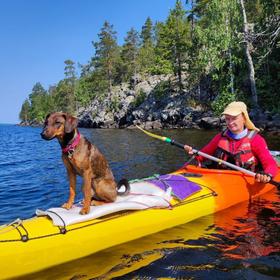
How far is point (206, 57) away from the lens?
2902 cm

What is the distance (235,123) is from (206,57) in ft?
74.8

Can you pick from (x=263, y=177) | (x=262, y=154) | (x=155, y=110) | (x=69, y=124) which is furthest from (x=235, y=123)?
(x=155, y=110)

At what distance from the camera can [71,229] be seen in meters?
5.03

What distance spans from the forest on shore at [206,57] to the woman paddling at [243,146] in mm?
18621

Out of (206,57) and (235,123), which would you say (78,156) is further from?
(206,57)

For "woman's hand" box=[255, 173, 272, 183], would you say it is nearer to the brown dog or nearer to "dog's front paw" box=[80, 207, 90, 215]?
the brown dog

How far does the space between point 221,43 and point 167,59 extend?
967 inches

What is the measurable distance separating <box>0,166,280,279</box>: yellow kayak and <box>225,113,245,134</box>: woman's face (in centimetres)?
93

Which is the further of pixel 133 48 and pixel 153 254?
pixel 133 48

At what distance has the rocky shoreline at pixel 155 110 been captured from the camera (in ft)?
113

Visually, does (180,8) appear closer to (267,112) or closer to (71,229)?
(267,112)

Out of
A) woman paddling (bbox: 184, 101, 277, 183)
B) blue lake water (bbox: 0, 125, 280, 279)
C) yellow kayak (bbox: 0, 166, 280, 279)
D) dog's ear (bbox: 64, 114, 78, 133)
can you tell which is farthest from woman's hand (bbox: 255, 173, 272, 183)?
dog's ear (bbox: 64, 114, 78, 133)

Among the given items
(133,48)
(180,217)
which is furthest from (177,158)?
(133,48)

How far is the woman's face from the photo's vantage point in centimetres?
737
